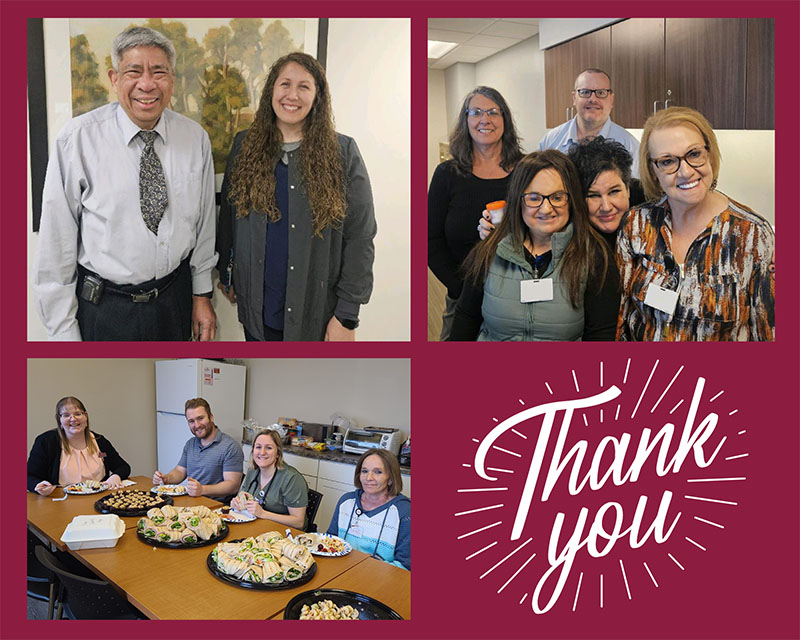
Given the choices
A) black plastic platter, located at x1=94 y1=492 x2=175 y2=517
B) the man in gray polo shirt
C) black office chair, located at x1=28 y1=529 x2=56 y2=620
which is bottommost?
black office chair, located at x1=28 y1=529 x2=56 y2=620

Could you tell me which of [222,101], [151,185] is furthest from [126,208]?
[222,101]

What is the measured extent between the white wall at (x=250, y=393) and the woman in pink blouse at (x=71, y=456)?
0.10ft

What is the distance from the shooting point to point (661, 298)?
162 cm

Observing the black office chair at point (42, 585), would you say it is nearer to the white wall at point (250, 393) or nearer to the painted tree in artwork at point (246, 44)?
the white wall at point (250, 393)

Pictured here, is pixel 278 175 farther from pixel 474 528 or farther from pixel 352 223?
pixel 474 528

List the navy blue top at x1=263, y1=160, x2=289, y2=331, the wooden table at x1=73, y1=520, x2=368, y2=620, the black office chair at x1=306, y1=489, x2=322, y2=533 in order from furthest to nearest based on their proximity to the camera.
Result: the black office chair at x1=306, y1=489, x2=322, y2=533, the navy blue top at x1=263, y1=160, x2=289, y2=331, the wooden table at x1=73, y1=520, x2=368, y2=620

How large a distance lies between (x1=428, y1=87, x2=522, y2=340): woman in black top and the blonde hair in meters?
0.36

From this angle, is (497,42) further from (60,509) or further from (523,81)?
(60,509)

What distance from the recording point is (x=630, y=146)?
5.34 ft

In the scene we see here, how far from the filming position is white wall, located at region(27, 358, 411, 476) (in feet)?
6.49

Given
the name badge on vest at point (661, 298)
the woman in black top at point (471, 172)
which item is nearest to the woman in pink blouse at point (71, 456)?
the woman in black top at point (471, 172)

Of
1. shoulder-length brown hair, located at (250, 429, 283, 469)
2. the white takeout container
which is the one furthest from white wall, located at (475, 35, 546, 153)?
the white takeout container

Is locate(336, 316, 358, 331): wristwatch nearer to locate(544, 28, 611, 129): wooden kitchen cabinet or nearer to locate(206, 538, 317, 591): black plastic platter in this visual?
locate(206, 538, 317, 591): black plastic platter
